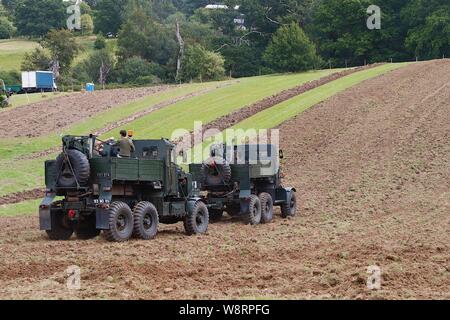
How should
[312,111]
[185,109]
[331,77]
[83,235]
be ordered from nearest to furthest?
[83,235] < [312,111] < [185,109] < [331,77]

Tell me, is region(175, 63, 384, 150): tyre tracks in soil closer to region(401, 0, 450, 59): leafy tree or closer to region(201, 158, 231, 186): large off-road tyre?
region(201, 158, 231, 186): large off-road tyre

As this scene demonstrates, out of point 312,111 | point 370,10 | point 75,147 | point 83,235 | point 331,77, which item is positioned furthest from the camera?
point 370,10

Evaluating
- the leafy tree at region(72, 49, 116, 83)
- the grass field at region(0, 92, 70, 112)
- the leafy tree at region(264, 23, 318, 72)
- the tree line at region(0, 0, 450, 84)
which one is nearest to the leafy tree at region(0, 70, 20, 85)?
the tree line at region(0, 0, 450, 84)

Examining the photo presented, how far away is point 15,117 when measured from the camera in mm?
50375

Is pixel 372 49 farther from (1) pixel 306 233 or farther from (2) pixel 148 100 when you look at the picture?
(1) pixel 306 233

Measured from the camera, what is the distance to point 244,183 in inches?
888

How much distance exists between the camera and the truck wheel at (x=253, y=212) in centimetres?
2202

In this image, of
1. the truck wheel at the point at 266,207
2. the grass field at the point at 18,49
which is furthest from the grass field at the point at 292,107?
the grass field at the point at 18,49

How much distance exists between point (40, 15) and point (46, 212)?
106322 millimetres

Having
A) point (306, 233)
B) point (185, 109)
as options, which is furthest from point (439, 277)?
point (185, 109)

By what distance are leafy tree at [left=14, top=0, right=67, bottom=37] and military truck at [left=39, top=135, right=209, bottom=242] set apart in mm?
103270

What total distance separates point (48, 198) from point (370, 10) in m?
60.0

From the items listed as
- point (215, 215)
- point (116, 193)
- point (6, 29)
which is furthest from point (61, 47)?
point (116, 193)

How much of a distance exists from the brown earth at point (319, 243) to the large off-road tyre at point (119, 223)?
256mm
